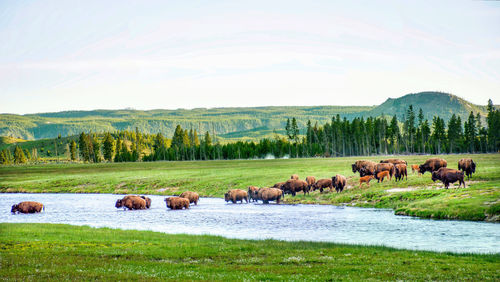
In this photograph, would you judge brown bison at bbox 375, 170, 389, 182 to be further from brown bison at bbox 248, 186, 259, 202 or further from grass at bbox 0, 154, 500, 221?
brown bison at bbox 248, 186, 259, 202

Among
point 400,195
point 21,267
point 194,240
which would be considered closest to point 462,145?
point 400,195

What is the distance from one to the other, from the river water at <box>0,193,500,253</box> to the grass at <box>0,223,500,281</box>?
3898 mm

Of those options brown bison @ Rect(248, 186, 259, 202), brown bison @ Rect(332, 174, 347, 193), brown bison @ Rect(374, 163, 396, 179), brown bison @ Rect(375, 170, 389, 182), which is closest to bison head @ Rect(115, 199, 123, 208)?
brown bison @ Rect(248, 186, 259, 202)

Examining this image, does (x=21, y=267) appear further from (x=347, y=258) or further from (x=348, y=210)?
(x=348, y=210)

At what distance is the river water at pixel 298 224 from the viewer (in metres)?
27.8

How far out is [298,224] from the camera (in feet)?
118

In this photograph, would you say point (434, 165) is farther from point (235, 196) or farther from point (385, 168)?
point (235, 196)

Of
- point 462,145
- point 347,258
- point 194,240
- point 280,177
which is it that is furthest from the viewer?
point 462,145

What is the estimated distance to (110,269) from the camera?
17906mm

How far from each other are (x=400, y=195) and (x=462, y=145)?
154 m

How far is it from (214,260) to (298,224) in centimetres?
1559

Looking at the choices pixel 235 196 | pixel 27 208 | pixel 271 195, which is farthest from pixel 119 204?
pixel 271 195

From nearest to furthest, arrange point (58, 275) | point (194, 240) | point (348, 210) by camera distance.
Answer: point (58, 275)
point (194, 240)
point (348, 210)

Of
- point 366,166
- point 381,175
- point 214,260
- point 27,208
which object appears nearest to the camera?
point 214,260
